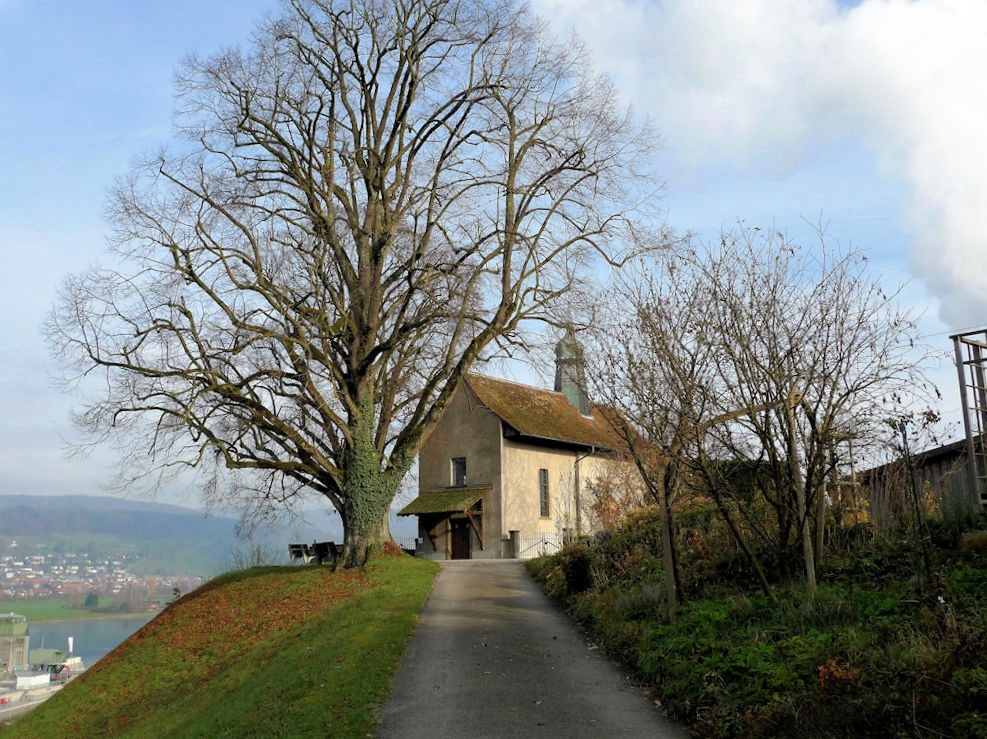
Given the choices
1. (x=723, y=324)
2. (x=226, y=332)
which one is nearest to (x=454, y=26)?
(x=226, y=332)

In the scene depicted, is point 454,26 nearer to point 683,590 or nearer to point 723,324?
point 723,324

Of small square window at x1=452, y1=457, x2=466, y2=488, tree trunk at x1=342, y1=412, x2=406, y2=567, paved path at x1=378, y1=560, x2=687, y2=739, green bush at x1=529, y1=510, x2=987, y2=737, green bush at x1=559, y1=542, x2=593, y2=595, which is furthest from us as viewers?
small square window at x1=452, y1=457, x2=466, y2=488

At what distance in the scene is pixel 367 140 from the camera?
24.8m

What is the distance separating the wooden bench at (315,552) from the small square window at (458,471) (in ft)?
26.3

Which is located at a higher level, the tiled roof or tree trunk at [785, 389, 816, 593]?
the tiled roof

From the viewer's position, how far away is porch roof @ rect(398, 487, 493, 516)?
33906mm

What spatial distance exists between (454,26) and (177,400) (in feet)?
43.5

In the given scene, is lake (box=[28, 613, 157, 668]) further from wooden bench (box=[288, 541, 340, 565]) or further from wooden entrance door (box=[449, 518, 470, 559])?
wooden bench (box=[288, 541, 340, 565])

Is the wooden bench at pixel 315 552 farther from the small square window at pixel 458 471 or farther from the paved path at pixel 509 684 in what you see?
the paved path at pixel 509 684

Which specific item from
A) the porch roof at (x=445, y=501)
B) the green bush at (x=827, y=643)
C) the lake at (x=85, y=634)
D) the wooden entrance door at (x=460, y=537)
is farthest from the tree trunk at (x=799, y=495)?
the lake at (x=85, y=634)

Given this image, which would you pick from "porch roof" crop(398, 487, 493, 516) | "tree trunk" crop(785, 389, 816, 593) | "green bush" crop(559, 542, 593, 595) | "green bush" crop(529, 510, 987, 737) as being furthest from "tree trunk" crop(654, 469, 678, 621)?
"porch roof" crop(398, 487, 493, 516)

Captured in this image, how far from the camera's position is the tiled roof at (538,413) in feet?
118

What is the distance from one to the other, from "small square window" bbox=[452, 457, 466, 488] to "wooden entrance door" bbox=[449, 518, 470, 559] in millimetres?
1653

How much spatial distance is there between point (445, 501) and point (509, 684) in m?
23.9
